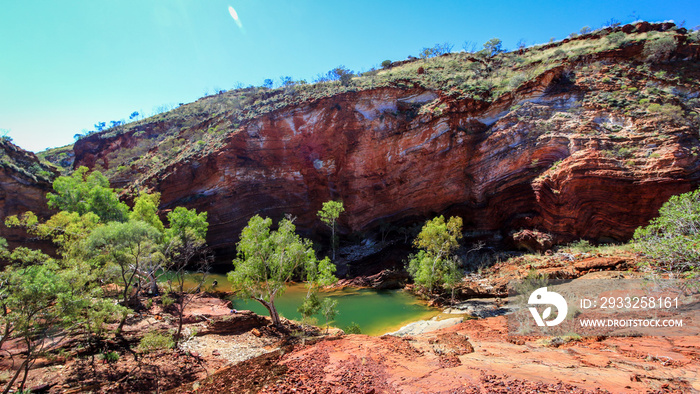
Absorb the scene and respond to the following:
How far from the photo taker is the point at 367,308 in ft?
63.5

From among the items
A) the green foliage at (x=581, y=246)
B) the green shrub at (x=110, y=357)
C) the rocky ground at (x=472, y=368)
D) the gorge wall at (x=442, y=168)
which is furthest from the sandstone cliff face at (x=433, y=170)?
the green shrub at (x=110, y=357)

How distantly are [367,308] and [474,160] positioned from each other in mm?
17484

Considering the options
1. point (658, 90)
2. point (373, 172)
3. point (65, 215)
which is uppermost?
point (658, 90)

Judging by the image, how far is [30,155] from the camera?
96.9 feet

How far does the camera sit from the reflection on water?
1652cm

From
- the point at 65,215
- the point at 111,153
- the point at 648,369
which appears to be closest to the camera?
the point at 648,369

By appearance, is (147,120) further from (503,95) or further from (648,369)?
(648,369)

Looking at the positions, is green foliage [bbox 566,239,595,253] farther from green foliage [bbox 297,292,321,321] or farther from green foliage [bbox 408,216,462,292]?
green foliage [bbox 297,292,321,321]

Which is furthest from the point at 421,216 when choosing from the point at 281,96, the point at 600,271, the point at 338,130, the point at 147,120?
the point at 147,120

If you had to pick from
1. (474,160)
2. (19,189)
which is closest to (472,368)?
(474,160)

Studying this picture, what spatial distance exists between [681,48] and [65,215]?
50380 millimetres

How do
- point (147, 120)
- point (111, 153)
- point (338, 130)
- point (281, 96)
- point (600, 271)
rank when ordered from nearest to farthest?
point (600, 271)
point (338, 130)
point (281, 96)
point (111, 153)
point (147, 120)

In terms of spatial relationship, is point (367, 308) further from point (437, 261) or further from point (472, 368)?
point (472, 368)

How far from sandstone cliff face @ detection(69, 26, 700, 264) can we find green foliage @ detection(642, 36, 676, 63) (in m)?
0.69
